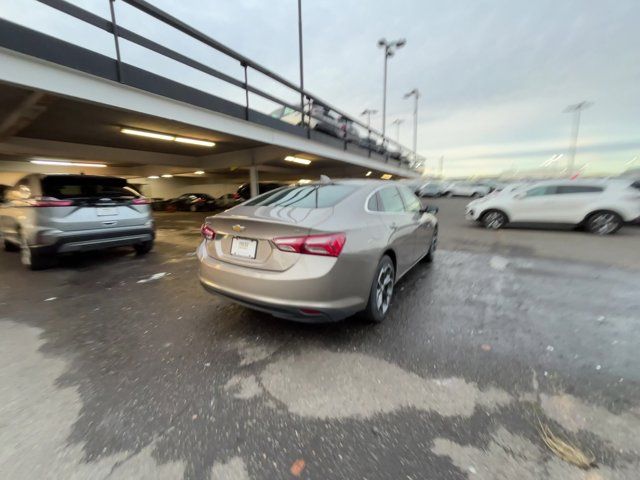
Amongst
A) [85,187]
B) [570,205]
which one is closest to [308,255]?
[85,187]

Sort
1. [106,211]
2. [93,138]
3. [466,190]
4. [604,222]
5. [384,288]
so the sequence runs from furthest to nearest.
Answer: [466,190], [93,138], [604,222], [106,211], [384,288]

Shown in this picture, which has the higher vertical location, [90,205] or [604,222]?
[90,205]

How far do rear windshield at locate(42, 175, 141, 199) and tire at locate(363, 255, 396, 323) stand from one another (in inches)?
198

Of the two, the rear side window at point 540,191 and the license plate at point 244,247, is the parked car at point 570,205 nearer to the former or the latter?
the rear side window at point 540,191

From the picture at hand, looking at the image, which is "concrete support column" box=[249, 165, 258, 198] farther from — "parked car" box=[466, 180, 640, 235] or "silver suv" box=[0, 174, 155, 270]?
"parked car" box=[466, 180, 640, 235]

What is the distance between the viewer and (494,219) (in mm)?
9844

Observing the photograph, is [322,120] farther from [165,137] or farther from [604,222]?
[604,222]

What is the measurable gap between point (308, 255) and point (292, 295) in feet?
1.17

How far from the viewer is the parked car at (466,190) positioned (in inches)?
1333

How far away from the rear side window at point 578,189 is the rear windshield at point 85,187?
36.9 feet

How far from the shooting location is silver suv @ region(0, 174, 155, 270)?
4.64 meters

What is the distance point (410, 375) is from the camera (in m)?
2.31

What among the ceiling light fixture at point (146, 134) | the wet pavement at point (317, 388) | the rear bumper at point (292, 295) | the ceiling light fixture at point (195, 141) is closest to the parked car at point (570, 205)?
the wet pavement at point (317, 388)

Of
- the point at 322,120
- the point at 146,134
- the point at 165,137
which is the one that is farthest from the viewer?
the point at 322,120
